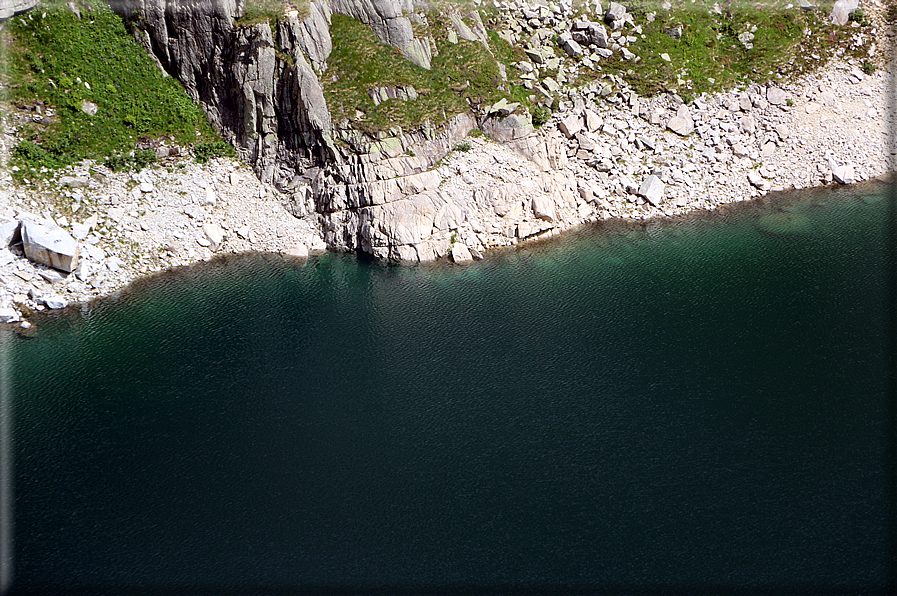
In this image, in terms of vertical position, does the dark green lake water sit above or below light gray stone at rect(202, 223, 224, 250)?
below

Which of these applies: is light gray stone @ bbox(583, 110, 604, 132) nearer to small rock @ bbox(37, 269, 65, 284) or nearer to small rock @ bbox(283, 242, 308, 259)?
small rock @ bbox(283, 242, 308, 259)

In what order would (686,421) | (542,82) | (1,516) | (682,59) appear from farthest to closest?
(682,59) < (542,82) < (686,421) < (1,516)

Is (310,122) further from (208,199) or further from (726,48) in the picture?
(726,48)

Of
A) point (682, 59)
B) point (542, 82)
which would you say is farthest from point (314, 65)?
point (682, 59)

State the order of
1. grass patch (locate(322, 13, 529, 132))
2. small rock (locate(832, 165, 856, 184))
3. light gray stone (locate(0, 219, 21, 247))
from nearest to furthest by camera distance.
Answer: light gray stone (locate(0, 219, 21, 247)) < grass patch (locate(322, 13, 529, 132)) < small rock (locate(832, 165, 856, 184))

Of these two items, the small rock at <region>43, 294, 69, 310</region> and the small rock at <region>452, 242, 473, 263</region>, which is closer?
the small rock at <region>43, 294, 69, 310</region>

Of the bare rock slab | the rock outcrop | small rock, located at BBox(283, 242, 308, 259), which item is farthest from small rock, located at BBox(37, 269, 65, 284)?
the rock outcrop

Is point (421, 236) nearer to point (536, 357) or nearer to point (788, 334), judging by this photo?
point (536, 357)

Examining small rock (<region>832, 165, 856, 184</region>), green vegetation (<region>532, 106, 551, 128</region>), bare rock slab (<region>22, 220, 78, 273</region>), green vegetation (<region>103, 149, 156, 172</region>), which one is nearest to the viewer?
bare rock slab (<region>22, 220, 78, 273</region>)
